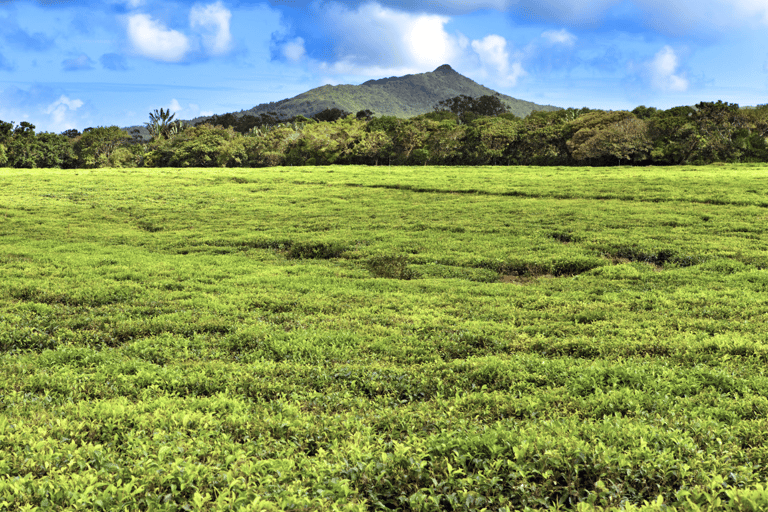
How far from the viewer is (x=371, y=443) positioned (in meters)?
5.81

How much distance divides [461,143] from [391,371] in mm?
66999

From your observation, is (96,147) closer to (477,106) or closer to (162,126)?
(162,126)

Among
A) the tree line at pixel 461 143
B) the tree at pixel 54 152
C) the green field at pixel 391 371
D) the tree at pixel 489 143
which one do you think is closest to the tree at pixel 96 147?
the tree line at pixel 461 143

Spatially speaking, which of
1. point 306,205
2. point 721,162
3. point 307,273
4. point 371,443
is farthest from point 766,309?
point 721,162

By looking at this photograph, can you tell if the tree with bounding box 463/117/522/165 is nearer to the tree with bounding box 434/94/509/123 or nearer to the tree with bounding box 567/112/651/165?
Answer: the tree with bounding box 567/112/651/165

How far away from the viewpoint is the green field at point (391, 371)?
4883 mm

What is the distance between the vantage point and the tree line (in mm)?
55688

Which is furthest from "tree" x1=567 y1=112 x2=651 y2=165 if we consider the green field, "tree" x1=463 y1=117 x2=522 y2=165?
the green field

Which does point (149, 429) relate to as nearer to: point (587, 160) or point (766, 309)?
point (766, 309)

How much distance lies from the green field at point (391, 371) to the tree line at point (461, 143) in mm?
41402

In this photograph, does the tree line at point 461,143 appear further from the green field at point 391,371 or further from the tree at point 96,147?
the green field at point 391,371

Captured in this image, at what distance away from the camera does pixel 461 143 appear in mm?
70938

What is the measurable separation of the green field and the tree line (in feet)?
136

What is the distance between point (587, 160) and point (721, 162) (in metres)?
14.6
